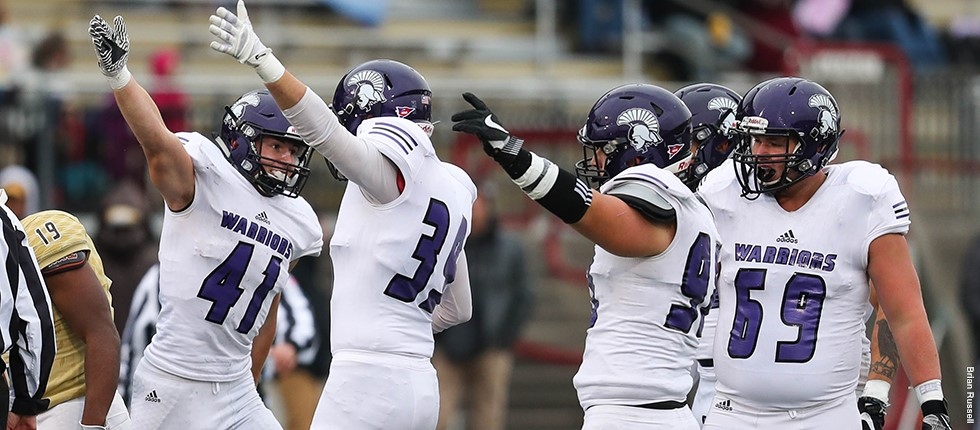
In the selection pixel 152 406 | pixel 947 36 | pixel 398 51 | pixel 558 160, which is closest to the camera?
pixel 152 406

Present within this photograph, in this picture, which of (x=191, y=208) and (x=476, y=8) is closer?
(x=191, y=208)

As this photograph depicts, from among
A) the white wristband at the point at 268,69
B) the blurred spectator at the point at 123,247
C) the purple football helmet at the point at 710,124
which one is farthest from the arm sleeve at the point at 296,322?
the white wristband at the point at 268,69

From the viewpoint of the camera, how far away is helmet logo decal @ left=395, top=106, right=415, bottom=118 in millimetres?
6000

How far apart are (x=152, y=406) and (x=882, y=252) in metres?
2.89

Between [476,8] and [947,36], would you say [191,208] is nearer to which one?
[476,8]

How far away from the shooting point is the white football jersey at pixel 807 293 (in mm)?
6078

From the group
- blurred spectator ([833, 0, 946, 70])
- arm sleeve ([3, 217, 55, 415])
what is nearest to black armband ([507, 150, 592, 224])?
arm sleeve ([3, 217, 55, 415])

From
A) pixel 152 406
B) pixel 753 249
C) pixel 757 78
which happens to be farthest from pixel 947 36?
pixel 152 406

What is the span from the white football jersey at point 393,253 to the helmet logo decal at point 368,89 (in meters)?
0.21

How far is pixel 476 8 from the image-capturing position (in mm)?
16688

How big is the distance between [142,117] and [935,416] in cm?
314

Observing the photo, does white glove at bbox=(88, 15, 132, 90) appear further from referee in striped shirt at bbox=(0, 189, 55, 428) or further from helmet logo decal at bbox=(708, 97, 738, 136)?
helmet logo decal at bbox=(708, 97, 738, 136)

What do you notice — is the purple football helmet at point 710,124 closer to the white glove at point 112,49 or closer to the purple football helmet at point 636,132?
the purple football helmet at point 636,132

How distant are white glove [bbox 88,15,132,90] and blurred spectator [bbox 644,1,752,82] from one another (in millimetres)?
10373
